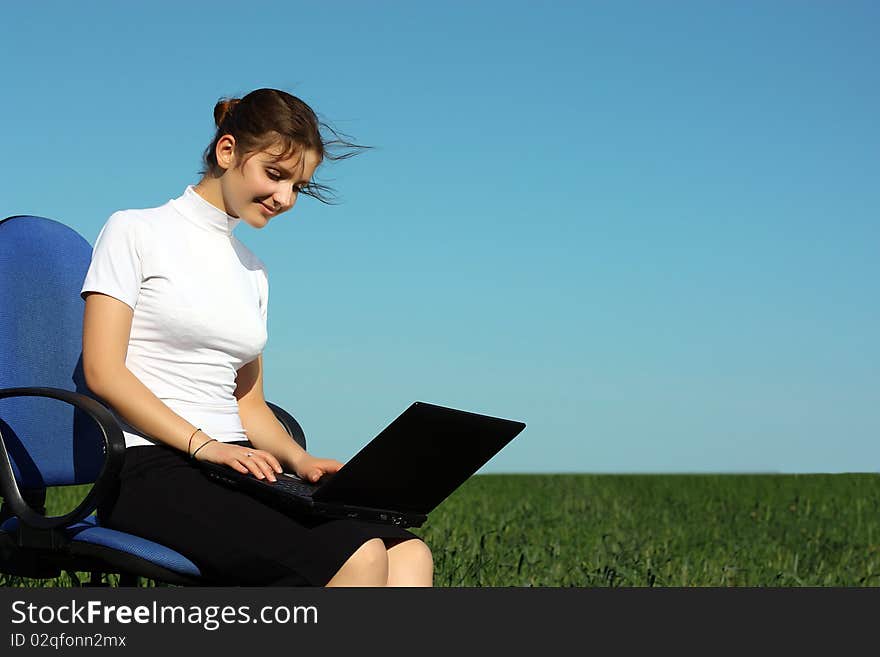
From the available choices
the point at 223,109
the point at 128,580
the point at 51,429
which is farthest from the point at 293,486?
the point at 223,109

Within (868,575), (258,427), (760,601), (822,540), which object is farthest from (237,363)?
(822,540)

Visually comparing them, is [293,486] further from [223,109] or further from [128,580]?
[223,109]

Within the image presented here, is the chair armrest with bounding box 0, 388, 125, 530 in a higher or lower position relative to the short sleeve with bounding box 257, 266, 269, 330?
lower

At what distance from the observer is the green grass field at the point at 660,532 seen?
18.7 ft

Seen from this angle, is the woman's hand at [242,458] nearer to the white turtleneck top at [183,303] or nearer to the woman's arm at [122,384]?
the woman's arm at [122,384]

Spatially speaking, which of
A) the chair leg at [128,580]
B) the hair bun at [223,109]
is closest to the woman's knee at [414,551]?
the chair leg at [128,580]

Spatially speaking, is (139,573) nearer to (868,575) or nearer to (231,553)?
(231,553)

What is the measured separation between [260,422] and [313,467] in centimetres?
30

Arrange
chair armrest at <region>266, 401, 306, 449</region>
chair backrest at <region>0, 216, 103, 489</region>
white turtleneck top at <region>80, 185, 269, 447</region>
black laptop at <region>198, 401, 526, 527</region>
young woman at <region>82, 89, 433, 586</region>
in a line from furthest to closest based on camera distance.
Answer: chair armrest at <region>266, 401, 306, 449</region> → chair backrest at <region>0, 216, 103, 489</region> → white turtleneck top at <region>80, 185, 269, 447</region> → young woman at <region>82, 89, 433, 586</region> → black laptop at <region>198, 401, 526, 527</region>

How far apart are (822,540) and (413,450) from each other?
6016 mm

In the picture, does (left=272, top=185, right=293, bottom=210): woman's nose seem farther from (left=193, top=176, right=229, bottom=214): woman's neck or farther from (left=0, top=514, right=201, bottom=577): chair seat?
(left=0, top=514, right=201, bottom=577): chair seat

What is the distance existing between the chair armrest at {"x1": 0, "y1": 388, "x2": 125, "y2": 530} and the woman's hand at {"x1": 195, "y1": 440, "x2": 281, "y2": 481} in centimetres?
20

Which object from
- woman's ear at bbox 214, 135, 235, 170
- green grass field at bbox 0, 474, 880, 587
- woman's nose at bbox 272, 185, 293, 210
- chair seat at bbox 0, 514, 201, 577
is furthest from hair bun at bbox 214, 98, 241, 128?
green grass field at bbox 0, 474, 880, 587

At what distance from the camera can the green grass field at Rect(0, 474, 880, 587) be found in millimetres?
5711
